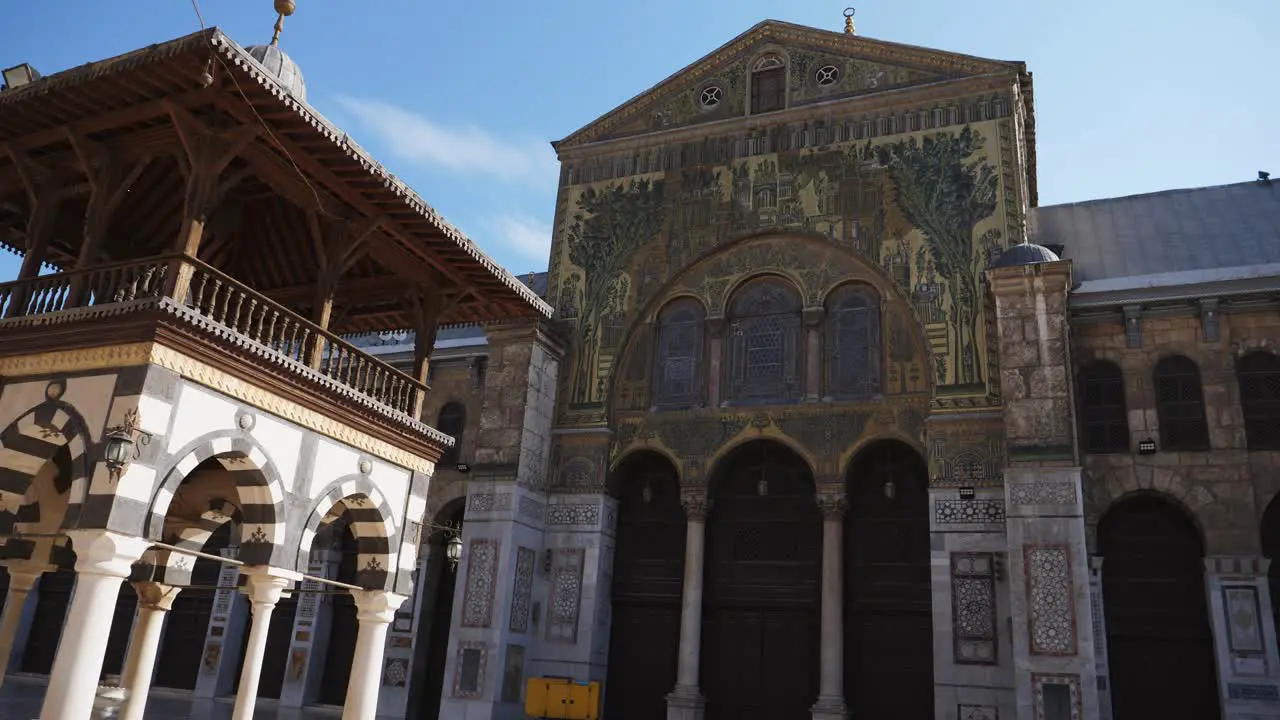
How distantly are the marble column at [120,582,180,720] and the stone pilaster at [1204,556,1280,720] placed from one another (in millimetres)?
14050

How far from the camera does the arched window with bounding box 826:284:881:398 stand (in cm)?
1669

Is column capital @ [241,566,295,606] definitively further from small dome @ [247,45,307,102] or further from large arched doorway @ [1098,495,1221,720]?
large arched doorway @ [1098,495,1221,720]

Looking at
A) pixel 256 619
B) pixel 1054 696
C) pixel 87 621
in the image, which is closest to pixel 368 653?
pixel 256 619

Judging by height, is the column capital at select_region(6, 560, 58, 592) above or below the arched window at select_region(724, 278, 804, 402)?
below

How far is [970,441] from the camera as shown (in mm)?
15289

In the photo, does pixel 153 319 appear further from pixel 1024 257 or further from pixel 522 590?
pixel 1024 257

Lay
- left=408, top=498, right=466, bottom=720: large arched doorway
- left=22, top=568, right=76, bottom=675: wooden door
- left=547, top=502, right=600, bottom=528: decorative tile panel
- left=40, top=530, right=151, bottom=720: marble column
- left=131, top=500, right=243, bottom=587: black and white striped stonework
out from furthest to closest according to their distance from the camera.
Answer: left=22, top=568, right=76, bottom=675: wooden door, left=408, top=498, right=466, bottom=720: large arched doorway, left=547, top=502, right=600, bottom=528: decorative tile panel, left=131, top=500, right=243, bottom=587: black and white striped stonework, left=40, top=530, right=151, bottom=720: marble column

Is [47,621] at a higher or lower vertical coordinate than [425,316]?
lower

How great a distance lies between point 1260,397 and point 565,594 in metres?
11.5

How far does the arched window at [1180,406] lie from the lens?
588 inches

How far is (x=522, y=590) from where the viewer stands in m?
17.0

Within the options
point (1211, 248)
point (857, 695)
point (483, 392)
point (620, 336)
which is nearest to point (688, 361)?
point (620, 336)

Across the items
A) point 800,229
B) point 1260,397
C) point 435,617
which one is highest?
point 800,229

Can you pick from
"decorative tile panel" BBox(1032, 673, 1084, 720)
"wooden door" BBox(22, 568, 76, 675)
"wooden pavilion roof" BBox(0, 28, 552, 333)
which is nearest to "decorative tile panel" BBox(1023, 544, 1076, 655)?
"decorative tile panel" BBox(1032, 673, 1084, 720)
